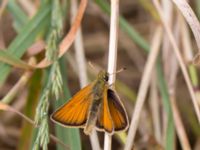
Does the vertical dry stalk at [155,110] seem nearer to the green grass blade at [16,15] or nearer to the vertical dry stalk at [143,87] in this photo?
the vertical dry stalk at [143,87]

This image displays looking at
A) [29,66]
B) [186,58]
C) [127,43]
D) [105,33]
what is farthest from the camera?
[105,33]

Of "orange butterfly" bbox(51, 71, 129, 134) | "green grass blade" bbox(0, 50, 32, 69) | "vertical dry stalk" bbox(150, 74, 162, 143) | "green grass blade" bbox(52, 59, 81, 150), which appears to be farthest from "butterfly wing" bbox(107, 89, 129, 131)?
"vertical dry stalk" bbox(150, 74, 162, 143)

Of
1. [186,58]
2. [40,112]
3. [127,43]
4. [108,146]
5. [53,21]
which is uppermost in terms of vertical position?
[127,43]

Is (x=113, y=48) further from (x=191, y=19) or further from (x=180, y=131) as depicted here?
(x=180, y=131)

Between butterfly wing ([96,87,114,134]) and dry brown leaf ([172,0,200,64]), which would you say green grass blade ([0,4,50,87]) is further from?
dry brown leaf ([172,0,200,64])

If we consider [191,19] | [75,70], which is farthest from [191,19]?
[75,70]

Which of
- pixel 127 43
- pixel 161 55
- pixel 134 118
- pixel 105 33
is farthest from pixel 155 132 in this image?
pixel 105 33

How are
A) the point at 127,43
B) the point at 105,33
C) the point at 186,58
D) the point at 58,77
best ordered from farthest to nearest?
the point at 105,33 < the point at 127,43 < the point at 186,58 < the point at 58,77

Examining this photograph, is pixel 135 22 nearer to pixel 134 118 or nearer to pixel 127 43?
pixel 127 43
